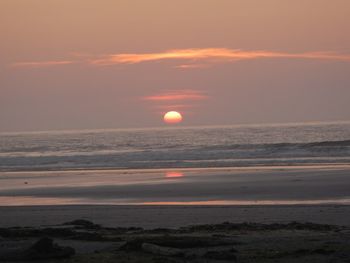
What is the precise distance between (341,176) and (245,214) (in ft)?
40.2

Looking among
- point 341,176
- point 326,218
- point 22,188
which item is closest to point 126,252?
point 326,218

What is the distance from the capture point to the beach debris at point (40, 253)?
8.60 m

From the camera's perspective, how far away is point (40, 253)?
867cm

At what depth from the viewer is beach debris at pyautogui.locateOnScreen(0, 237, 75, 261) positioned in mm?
8602

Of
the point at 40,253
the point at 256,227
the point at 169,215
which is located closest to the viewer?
the point at 40,253

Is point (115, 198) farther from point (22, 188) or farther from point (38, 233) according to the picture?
point (38, 233)

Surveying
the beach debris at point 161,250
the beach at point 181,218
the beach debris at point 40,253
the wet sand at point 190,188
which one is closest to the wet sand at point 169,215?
the beach at point 181,218

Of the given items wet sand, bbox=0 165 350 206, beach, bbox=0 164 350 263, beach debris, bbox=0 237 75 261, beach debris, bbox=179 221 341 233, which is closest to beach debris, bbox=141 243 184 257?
beach, bbox=0 164 350 263

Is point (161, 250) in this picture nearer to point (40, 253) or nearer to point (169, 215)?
point (40, 253)

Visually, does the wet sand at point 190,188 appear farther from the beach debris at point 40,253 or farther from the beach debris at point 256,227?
the beach debris at point 40,253

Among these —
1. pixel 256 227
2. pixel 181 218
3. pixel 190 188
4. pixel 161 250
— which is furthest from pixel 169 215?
pixel 190 188

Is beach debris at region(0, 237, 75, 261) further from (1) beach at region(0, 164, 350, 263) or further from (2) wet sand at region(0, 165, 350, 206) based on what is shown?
(2) wet sand at region(0, 165, 350, 206)

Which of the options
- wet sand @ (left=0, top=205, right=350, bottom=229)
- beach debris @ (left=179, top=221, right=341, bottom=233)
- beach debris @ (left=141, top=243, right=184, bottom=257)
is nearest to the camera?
beach debris @ (left=141, top=243, right=184, bottom=257)

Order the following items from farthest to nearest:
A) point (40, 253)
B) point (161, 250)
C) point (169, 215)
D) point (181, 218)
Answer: point (169, 215)
point (181, 218)
point (161, 250)
point (40, 253)
